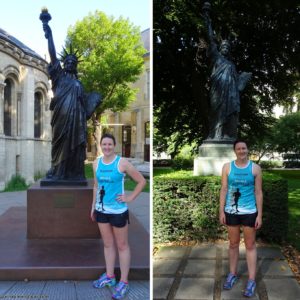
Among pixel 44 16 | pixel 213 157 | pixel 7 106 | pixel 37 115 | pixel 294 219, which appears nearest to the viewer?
pixel 44 16

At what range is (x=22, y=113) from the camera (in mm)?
16656

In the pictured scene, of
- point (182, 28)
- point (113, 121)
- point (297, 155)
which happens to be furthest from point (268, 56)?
point (113, 121)

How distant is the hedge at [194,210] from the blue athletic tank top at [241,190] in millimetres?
1845

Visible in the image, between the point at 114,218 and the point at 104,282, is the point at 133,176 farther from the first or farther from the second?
the point at 104,282

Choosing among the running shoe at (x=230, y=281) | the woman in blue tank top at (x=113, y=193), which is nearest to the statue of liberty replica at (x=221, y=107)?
the running shoe at (x=230, y=281)

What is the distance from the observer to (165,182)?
529 centimetres

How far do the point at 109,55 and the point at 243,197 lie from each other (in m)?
21.9

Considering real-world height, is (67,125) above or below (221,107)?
below

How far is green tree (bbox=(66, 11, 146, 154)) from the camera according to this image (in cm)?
2361

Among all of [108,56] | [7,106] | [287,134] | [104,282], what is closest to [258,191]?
[104,282]

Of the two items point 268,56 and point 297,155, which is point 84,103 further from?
point 297,155

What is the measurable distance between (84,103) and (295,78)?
1135 cm

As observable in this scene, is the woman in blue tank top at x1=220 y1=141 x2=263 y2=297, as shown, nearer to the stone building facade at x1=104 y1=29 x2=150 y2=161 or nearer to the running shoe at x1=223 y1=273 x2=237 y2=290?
the running shoe at x1=223 y1=273 x2=237 y2=290

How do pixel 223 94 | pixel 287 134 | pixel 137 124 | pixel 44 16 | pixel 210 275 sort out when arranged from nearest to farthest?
pixel 210 275
pixel 44 16
pixel 223 94
pixel 287 134
pixel 137 124
